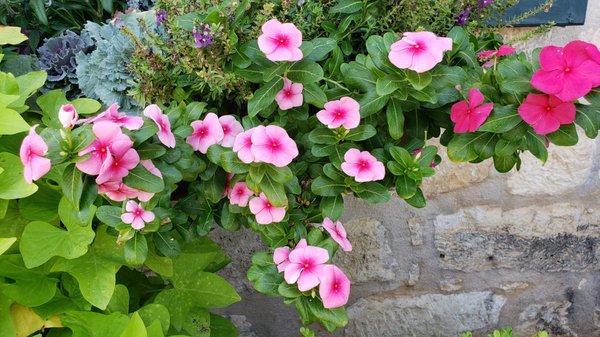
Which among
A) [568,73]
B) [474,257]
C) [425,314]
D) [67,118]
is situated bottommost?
[425,314]

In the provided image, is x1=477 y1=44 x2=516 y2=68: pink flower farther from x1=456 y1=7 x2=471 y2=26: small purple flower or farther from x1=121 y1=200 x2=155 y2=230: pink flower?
x1=121 y1=200 x2=155 y2=230: pink flower

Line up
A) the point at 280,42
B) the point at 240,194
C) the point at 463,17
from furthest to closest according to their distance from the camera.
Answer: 1. the point at 463,17
2. the point at 240,194
3. the point at 280,42

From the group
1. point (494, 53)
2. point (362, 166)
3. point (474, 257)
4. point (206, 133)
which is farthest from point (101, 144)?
point (474, 257)

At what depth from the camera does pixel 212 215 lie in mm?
1231

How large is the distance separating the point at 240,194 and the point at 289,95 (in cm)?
19

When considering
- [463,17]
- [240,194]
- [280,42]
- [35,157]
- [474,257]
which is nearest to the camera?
[35,157]

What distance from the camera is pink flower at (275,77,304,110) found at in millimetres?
1105

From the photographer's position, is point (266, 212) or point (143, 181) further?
point (266, 212)

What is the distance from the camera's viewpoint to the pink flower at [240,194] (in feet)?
3.73

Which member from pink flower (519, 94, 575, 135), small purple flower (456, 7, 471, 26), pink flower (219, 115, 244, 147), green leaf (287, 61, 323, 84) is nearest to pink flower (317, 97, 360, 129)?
green leaf (287, 61, 323, 84)

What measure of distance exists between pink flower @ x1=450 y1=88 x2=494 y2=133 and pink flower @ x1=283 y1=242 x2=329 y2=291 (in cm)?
30

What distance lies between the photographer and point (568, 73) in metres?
0.97

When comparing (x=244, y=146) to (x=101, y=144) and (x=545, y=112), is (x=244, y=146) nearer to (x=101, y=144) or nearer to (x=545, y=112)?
(x=101, y=144)

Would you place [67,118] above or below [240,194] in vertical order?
above
